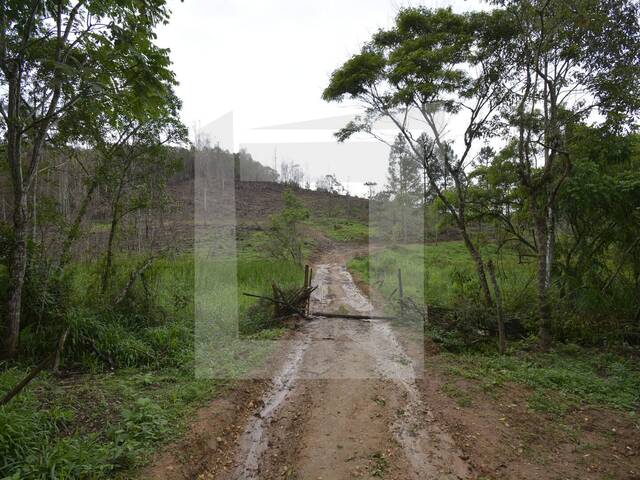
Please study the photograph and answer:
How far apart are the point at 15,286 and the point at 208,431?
329 cm

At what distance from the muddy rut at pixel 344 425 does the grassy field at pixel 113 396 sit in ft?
2.52

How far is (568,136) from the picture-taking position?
6379 mm

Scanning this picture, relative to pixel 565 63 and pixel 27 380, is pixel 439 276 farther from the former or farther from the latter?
pixel 27 380

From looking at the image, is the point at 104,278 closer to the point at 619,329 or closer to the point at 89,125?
the point at 89,125

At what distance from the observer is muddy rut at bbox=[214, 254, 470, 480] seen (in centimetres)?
322

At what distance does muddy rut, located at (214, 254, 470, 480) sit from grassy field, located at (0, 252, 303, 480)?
77cm

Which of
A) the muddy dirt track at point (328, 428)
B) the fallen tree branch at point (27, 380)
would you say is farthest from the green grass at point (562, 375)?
the fallen tree branch at point (27, 380)

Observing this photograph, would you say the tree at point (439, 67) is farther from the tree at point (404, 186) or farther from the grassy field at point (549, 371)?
the tree at point (404, 186)

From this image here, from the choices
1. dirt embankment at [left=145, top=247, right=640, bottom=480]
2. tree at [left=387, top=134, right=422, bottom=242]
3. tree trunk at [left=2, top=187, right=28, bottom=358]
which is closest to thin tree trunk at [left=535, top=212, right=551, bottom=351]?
dirt embankment at [left=145, top=247, right=640, bottom=480]

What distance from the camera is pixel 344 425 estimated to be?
3887mm

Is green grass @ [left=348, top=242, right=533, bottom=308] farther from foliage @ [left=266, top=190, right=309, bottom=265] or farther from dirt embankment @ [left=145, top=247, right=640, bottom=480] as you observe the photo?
dirt embankment @ [left=145, top=247, right=640, bottom=480]

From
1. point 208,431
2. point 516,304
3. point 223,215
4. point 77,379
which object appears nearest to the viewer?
point 208,431

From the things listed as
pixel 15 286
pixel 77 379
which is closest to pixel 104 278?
pixel 15 286

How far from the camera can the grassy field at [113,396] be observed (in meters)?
2.87
